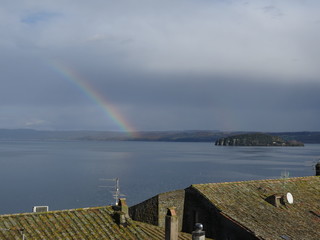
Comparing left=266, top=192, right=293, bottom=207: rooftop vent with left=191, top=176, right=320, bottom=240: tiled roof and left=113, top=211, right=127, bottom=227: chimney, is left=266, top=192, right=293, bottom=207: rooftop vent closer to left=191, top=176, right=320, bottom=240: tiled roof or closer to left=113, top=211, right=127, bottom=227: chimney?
left=191, top=176, right=320, bottom=240: tiled roof

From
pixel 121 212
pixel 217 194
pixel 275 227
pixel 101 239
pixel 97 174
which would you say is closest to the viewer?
pixel 101 239

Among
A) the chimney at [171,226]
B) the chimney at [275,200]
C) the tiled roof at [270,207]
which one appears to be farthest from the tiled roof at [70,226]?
the chimney at [275,200]

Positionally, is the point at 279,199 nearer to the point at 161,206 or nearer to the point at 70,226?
the point at 161,206

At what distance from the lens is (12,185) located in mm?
97625

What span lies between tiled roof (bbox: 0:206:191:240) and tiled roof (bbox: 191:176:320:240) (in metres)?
6.42

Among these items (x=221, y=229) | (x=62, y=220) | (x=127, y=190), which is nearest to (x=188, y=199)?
(x=221, y=229)

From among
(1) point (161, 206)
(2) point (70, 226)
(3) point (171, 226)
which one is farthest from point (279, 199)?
(2) point (70, 226)

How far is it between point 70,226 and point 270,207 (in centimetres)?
1408

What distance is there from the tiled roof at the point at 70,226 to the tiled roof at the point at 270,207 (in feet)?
21.0

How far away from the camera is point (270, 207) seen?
28.1 metres

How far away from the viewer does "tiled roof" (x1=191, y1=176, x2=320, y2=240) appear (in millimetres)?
24506

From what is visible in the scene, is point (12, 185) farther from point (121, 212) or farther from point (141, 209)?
Result: point (121, 212)

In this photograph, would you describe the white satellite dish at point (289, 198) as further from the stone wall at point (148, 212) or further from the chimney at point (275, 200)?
the stone wall at point (148, 212)

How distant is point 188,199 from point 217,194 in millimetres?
2210
